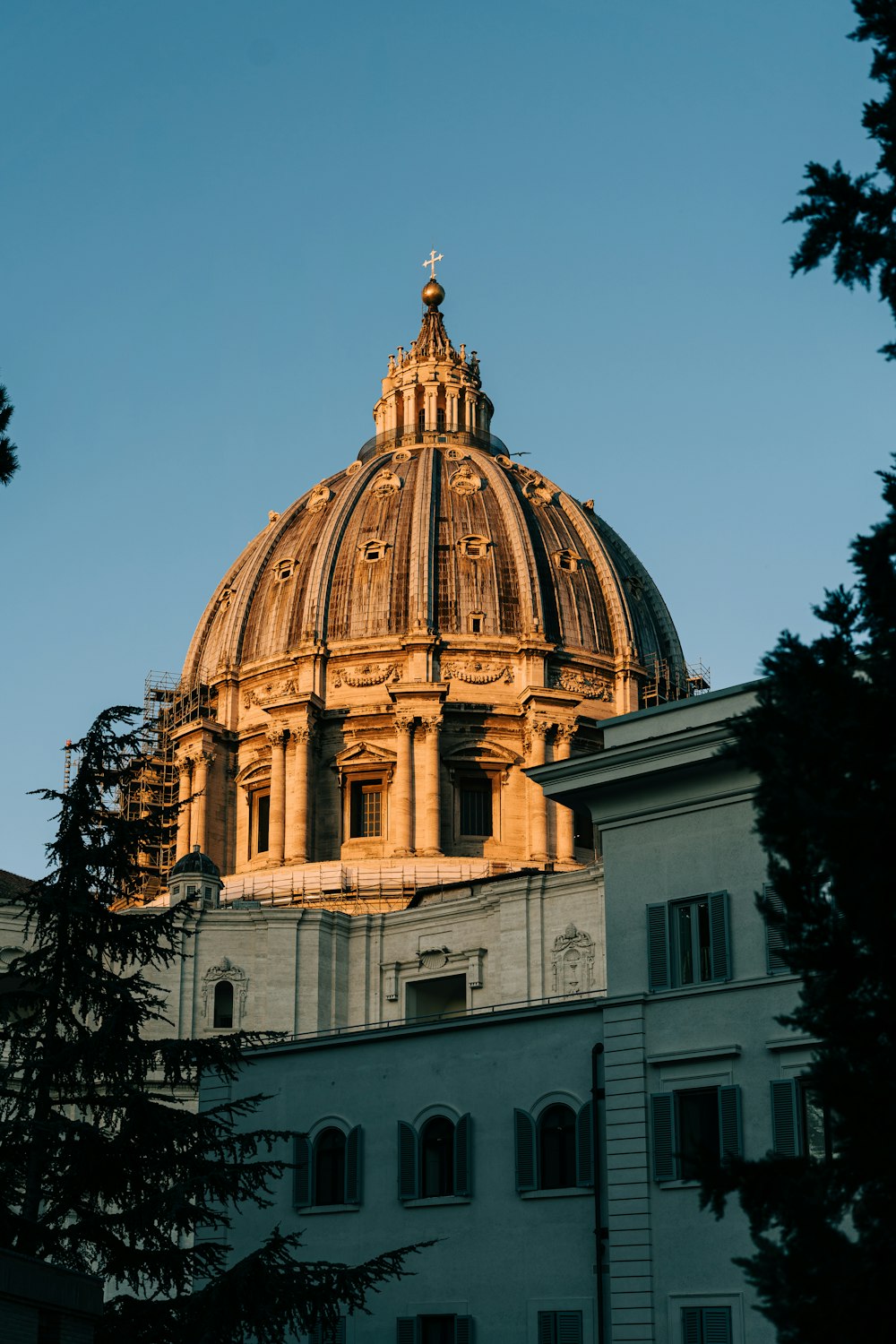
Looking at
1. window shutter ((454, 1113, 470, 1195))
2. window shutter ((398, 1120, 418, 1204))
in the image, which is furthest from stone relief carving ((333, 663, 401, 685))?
window shutter ((454, 1113, 470, 1195))

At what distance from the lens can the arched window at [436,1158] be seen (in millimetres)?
33156

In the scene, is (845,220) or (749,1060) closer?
(845,220)

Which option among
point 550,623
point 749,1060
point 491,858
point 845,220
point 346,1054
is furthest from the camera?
point 550,623

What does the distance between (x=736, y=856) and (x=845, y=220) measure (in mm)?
14705

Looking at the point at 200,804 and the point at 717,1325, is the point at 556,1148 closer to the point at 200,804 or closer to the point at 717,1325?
the point at 717,1325

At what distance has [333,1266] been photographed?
26703 millimetres

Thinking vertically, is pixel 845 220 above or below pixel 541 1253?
above

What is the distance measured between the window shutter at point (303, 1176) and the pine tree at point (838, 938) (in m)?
20.5

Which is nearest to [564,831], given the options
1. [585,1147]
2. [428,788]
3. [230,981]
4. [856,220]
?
[428,788]

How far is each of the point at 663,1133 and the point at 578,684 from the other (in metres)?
54.2

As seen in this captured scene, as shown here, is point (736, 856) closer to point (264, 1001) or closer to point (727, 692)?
point (727, 692)

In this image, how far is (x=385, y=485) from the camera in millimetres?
91000

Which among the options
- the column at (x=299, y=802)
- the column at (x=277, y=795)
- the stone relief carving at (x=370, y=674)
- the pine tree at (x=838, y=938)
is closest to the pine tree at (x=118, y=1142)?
the pine tree at (x=838, y=938)

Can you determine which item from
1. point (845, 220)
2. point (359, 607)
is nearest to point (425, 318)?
point (359, 607)
